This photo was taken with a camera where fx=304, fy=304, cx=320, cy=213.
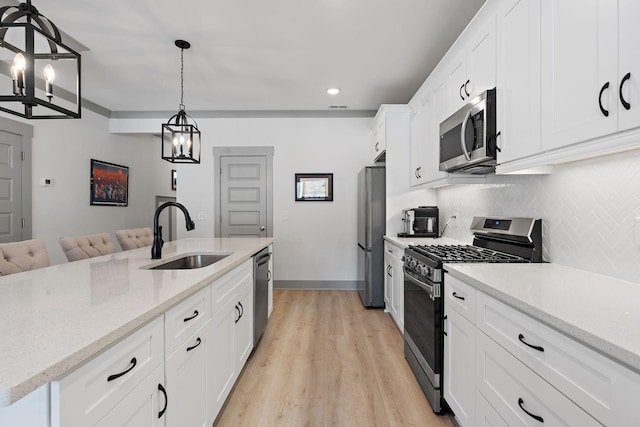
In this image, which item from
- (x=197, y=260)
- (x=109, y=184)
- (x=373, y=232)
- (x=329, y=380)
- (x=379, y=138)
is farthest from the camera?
(x=109, y=184)

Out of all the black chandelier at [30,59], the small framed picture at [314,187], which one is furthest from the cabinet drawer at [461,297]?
the small framed picture at [314,187]

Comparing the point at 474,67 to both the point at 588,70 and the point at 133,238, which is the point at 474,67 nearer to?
the point at 588,70

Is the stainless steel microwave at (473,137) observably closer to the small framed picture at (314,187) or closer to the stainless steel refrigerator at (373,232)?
the stainless steel refrigerator at (373,232)

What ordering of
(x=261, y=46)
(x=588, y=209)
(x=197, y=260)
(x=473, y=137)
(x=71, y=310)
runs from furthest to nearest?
(x=261, y=46) → (x=197, y=260) → (x=473, y=137) → (x=588, y=209) → (x=71, y=310)

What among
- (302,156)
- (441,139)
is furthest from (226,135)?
(441,139)

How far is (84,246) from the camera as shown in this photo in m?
2.40

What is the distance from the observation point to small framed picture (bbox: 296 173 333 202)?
182 inches

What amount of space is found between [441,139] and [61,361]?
252cm

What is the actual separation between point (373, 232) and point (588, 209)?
7.23 feet

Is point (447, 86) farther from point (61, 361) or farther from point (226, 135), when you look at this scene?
point (226, 135)

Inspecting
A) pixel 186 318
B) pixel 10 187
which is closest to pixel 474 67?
pixel 186 318

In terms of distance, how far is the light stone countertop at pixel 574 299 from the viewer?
76 centimetres

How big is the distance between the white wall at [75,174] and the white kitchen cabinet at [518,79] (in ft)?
15.6

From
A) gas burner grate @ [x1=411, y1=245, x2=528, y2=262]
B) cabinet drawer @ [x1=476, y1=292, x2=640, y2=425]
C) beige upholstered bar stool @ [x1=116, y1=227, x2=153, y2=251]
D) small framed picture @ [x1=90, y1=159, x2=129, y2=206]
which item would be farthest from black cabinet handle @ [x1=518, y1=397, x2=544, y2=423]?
small framed picture @ [x1=90, y1=159, x2=129, y2=206]
